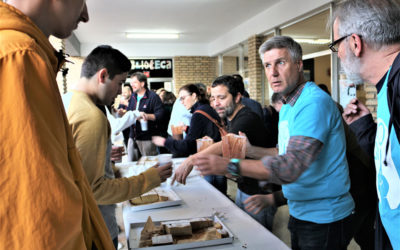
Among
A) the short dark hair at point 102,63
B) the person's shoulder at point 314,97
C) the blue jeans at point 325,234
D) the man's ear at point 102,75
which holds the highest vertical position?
the short dark hair at point 102,63

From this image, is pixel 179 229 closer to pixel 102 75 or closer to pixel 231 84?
pixel 102 75

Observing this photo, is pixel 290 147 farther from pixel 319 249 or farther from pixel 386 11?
pixel 386 11

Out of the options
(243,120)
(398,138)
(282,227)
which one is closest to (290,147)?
(398,138)

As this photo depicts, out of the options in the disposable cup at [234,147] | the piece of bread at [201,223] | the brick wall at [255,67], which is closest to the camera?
the piece of bread at [201,223]

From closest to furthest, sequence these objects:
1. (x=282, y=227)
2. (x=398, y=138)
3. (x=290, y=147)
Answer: (x=398, y=138) < (x=290, y=147) < (x=282, y=227)

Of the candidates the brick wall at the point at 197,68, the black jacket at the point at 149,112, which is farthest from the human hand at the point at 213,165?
the brick wall at the point at 197,68

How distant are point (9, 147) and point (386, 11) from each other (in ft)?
3.97

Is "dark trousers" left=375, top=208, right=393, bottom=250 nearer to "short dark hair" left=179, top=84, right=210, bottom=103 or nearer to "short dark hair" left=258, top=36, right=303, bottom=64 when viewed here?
"short dark hair" left=258, top=36, right=303, bottom=64

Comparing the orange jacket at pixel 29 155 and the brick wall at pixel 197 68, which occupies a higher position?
the brick wall at pixel 197 68

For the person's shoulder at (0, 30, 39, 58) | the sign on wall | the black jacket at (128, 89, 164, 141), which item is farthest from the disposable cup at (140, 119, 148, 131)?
the sign on wall

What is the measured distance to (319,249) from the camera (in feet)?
5.13

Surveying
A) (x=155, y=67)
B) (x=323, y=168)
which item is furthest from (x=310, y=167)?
(x=155, y=67)

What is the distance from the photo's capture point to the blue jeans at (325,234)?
61.2 inches

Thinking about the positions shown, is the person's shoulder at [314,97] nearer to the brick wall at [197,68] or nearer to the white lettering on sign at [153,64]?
the brick wall at [197,68]
